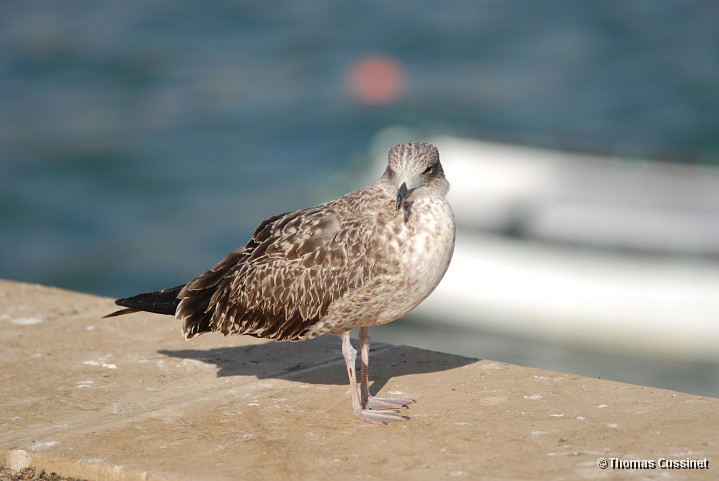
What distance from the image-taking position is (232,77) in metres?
32.8

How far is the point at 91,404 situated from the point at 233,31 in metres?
32.1

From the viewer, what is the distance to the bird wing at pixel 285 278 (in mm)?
5711

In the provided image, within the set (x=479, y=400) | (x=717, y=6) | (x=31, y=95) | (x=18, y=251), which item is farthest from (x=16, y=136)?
(x=479, y=400)

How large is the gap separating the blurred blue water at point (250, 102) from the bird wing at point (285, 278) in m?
13.2

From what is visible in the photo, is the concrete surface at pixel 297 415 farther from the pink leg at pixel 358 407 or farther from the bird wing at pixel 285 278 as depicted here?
the bird wing at pixel 285 278

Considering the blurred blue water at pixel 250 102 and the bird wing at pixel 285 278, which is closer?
the bird wing at pixel 285 278

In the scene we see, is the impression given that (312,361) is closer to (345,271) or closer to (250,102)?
(345,271)

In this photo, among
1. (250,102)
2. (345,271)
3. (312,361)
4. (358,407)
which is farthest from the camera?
(250,102)

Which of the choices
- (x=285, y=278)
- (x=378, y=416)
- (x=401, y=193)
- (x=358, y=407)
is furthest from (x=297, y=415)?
(x=401, y=193)

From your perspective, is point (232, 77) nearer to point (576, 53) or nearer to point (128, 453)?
point (576, 53)

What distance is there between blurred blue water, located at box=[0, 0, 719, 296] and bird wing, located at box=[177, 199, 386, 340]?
13.2 meters

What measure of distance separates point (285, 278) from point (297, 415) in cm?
74

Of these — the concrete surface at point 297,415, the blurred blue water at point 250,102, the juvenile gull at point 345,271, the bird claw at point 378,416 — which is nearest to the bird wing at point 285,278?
the juvenile gull at point 345,271

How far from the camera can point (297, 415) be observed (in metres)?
5.58
